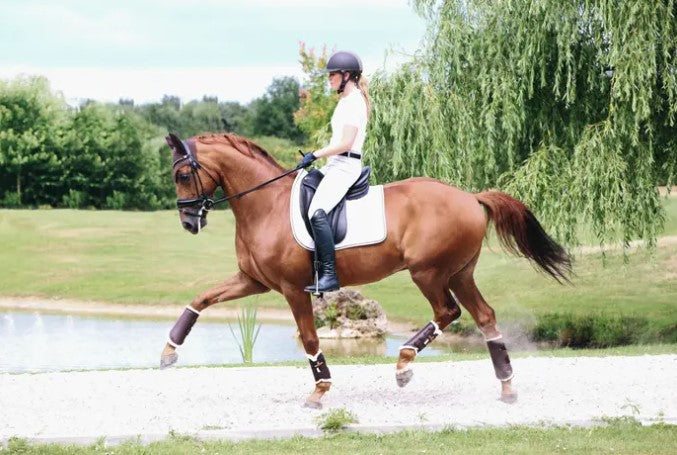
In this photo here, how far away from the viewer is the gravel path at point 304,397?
25.5 ft

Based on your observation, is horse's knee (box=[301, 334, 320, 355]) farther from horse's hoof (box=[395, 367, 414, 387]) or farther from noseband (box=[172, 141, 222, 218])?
noseband (box=[172, 141, 222, 218])

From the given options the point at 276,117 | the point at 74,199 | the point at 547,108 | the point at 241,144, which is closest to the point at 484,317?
the point at 241,144

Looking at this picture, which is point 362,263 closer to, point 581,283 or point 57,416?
point 57,416

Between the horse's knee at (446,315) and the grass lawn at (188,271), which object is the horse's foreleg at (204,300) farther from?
the grass lawn at (188,271)

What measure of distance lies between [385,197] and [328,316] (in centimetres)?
1186

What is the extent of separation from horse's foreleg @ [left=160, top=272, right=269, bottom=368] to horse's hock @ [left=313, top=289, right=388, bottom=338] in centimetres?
1127

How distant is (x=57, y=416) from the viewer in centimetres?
828

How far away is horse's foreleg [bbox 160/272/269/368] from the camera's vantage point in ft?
27.8

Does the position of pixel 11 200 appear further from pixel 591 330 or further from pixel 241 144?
pixel 241 144

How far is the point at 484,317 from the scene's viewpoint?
28.1ft

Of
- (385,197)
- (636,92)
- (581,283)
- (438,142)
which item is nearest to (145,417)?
(385,197)

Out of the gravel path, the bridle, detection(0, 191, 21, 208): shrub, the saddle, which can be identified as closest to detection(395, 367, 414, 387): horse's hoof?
the gravel path

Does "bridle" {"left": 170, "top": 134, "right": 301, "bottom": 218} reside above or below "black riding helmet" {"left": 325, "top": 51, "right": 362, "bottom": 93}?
below

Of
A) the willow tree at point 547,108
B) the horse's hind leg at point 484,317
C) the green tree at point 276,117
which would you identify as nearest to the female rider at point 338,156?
the horse's hind leg at point 484,317
